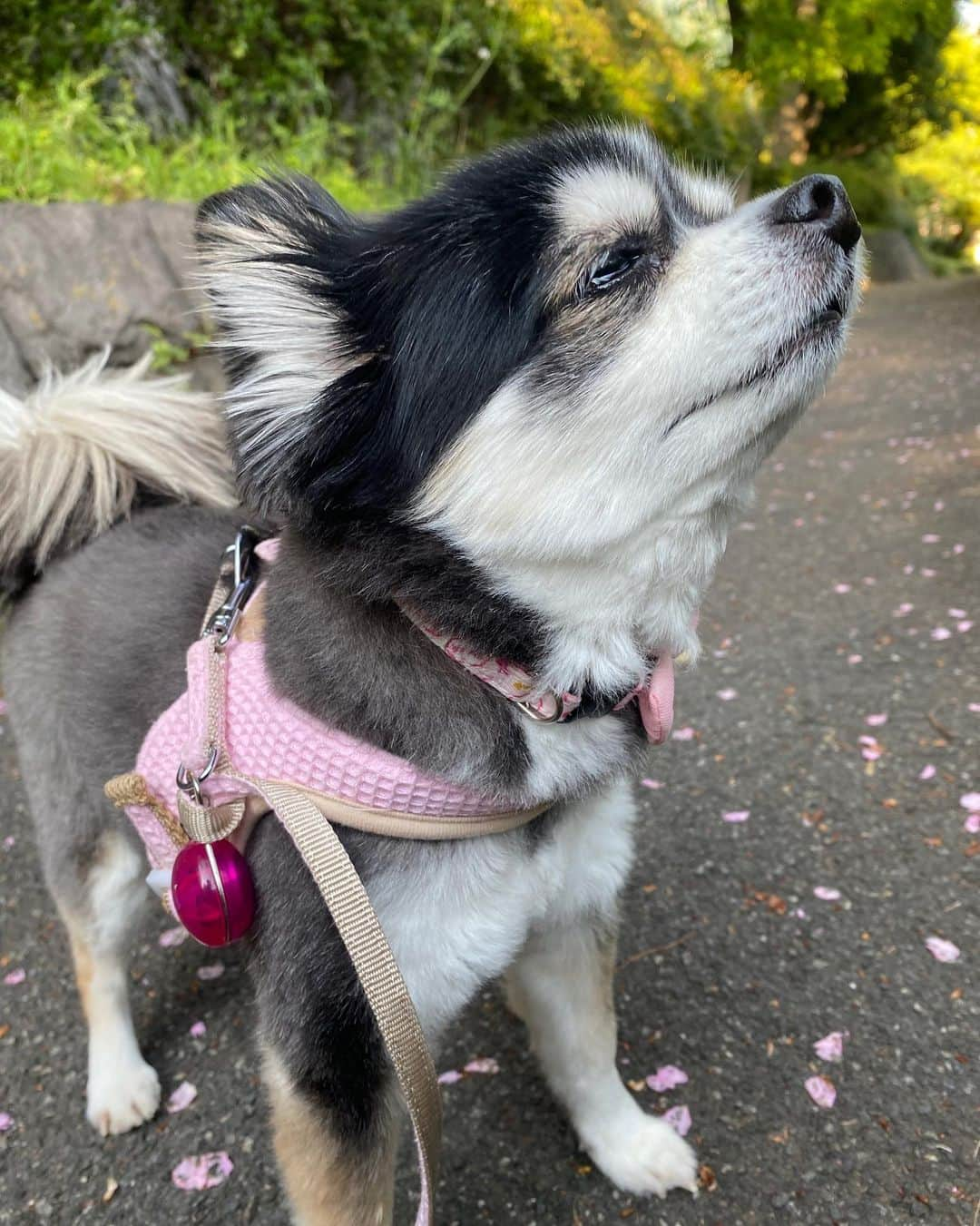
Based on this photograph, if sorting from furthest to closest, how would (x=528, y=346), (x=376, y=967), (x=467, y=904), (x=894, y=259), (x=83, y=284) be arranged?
(x=894, y=259) → (x=83, y=284) → (x=467, y=904) → (x=528, y=346) → (x=376, y=967)

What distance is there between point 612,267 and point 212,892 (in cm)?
123

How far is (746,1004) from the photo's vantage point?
7.48ft

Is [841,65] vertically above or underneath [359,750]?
above

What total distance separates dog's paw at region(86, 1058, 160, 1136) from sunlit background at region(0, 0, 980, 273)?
236 cm

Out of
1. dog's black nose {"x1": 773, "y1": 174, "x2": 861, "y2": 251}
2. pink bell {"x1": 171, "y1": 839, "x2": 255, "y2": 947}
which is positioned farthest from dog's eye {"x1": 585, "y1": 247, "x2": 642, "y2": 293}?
pink bell {"x1": 171, "y1": 839, "x2": 255, "y2": 947}

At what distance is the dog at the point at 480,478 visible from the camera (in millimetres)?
1354

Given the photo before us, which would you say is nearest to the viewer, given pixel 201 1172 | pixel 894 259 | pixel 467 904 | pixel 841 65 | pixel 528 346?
pixel 528 346

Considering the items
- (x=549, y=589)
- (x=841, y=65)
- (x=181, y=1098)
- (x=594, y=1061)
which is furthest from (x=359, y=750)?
(x=841, y=65)

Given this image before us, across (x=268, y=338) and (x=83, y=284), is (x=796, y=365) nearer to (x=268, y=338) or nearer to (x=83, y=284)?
(x=268, y=338)

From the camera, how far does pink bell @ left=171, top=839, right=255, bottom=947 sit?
1.51m

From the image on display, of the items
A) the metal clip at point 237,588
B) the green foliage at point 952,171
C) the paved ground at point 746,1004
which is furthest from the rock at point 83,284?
the green foliage at point 952,171

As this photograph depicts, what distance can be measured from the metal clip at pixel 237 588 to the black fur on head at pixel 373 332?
12.6 inches

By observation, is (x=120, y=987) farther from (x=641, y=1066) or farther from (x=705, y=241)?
(x=705, y=241)

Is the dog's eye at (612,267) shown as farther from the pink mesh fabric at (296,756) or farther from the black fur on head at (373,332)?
the pink mesh fabric at (296,756)
